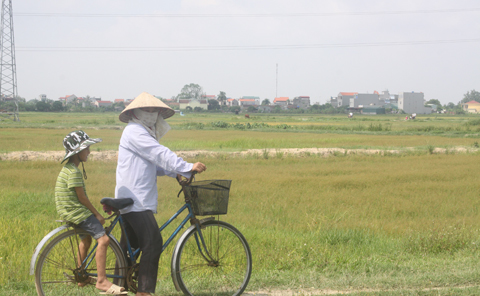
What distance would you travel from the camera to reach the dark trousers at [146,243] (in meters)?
3.54

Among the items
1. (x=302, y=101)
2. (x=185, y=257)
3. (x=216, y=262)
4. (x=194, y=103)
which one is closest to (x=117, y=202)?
(x=185, y=257)

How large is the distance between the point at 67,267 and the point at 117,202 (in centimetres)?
73

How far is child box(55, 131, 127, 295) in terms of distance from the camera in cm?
344

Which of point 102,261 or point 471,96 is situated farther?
point 471,96

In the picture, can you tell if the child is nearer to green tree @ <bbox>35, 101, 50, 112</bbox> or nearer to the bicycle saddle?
the bicycle saddle

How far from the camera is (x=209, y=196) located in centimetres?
361

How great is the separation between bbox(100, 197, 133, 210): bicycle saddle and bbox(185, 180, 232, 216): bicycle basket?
485 millimetres

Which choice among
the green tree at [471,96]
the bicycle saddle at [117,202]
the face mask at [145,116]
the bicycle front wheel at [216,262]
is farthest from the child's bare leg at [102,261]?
the green tree at [471,96]

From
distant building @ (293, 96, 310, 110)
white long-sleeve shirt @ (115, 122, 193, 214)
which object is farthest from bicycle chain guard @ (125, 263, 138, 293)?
distant building @ (293, 96, 310, 110)

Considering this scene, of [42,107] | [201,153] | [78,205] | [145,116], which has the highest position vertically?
[42,107]

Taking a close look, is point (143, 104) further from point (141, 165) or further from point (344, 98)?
point (344, 98)

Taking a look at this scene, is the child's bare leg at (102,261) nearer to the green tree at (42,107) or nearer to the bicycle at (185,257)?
the bicycle at (185,257)

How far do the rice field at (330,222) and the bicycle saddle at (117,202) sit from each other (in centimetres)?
114

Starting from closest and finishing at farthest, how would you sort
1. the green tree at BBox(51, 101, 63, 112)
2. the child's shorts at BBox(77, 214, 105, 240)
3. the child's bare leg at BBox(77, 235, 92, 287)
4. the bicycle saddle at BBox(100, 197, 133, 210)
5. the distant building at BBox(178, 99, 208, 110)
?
the bicycle saddle at BBox(100, 197, 133, 210)
the child's shorts at BBox(77, 214, 105, 240)
the child's bare leg at BBox(77, 235, 92, 287)
the green tree at BBox(51, 101, 63, 112)
the distant building at BBox(178, 99, 208, 110)
